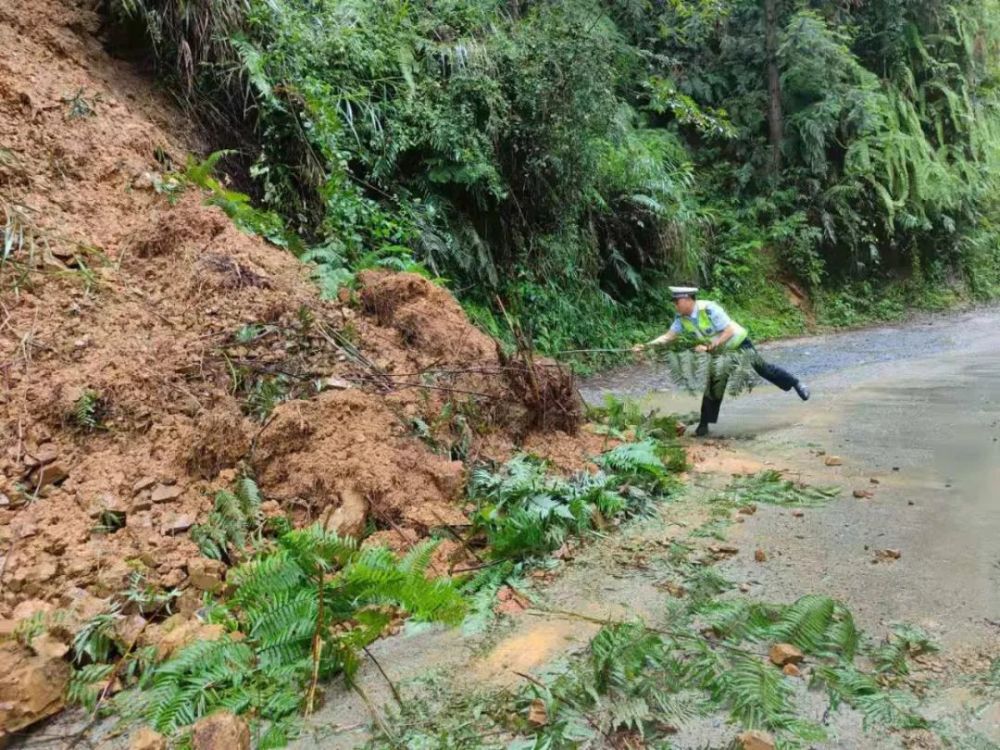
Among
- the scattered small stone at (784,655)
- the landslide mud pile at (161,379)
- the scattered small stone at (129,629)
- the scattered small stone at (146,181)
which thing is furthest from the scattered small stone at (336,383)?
the scattered small stone at (784,655)

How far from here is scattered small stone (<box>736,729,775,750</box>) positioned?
2.30 m

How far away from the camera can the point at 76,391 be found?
413cm

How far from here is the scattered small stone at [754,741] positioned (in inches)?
90.7

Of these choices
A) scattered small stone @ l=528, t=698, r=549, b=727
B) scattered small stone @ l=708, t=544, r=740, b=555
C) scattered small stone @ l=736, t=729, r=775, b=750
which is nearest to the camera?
scattered small stone @ l=736, t=729, r=775, b=750

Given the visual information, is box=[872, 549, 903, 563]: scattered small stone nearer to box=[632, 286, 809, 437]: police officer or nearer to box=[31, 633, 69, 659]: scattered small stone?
box=[632, 286, 809, 437]: police officer

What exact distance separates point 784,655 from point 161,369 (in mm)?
3756

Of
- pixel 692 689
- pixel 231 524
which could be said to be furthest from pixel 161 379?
pixel 692 689

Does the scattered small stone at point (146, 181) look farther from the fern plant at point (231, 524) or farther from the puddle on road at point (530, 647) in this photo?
the puddle on road at point (530, 647)

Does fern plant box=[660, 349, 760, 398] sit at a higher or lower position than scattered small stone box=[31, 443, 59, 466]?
lower

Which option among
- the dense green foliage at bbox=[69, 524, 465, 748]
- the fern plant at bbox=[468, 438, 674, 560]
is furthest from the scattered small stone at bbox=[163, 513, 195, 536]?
the fern plant at bbox=[468, 438, 674, 560]

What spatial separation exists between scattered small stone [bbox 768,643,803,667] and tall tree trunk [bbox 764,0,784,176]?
54.5 feet

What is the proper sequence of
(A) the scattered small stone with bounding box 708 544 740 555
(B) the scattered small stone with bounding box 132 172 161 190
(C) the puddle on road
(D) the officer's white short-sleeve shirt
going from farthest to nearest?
(D) the officer's white short-sleeve shirt < (B) the scattered small stone with bounding box 132 172 161 190 < (A) the scattered small stone with bounding box 708 544 740 555 < (C) the puddle on road

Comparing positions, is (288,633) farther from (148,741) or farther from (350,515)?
(350,515)

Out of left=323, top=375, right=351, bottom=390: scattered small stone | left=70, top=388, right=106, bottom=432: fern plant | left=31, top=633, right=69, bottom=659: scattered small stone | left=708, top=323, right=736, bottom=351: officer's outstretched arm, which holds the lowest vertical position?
left=31, top=633, right=69, bottom=659: scattered small stone
